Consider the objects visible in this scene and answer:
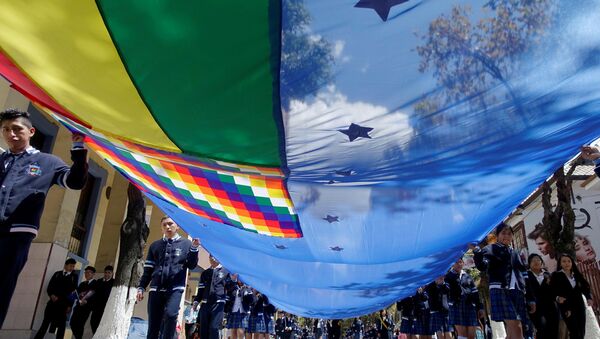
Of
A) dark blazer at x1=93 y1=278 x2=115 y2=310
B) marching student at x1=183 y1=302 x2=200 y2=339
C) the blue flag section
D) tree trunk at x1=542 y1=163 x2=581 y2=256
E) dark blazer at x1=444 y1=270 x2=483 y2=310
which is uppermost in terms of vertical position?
tree trunk at x1=542 y1=163 x2=581 y2=256

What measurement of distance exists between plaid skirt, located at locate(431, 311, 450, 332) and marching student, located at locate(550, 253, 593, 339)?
8.36 ft

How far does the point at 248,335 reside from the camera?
11.9 m

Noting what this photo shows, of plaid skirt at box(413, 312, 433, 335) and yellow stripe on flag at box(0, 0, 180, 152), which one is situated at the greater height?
yellow stripe on flag at box(0, 0, 180, 152)

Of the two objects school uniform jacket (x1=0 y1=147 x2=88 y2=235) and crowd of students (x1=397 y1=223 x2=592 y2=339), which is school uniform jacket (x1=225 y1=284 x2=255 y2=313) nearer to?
crowd of students (x1=397 y1=223 x2=592 y2=339)

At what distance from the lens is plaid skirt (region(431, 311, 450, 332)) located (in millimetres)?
9078

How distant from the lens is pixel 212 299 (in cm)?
898

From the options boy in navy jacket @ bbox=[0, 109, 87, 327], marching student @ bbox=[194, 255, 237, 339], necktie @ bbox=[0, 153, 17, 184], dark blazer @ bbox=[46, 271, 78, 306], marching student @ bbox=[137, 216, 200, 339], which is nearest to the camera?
boy in navy jacket @ bbox=[0, 109, 87, 327]

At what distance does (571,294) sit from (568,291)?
55 millimetres

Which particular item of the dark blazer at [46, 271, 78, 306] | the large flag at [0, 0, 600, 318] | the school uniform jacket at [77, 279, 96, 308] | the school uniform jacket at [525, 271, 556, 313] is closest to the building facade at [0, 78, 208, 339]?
the dark blazer at [46, 271, 78, 306]

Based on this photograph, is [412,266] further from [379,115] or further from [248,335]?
[248,335]

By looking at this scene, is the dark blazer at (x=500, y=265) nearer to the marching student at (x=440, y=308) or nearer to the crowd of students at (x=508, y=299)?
the crowd of students at (x=508, y=299)

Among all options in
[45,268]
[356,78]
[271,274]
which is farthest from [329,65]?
[45,268]

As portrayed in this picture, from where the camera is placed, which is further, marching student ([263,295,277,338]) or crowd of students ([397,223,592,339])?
marching student ([263,295,277,338])

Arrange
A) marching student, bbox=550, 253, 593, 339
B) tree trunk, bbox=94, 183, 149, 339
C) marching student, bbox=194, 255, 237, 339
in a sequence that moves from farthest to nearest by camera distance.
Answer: marching student, bbox=194, 255, 237, 339, tree trunk, bbox=94, 183, 149, 339, marching student, bbox=550, 253, 593, 339
